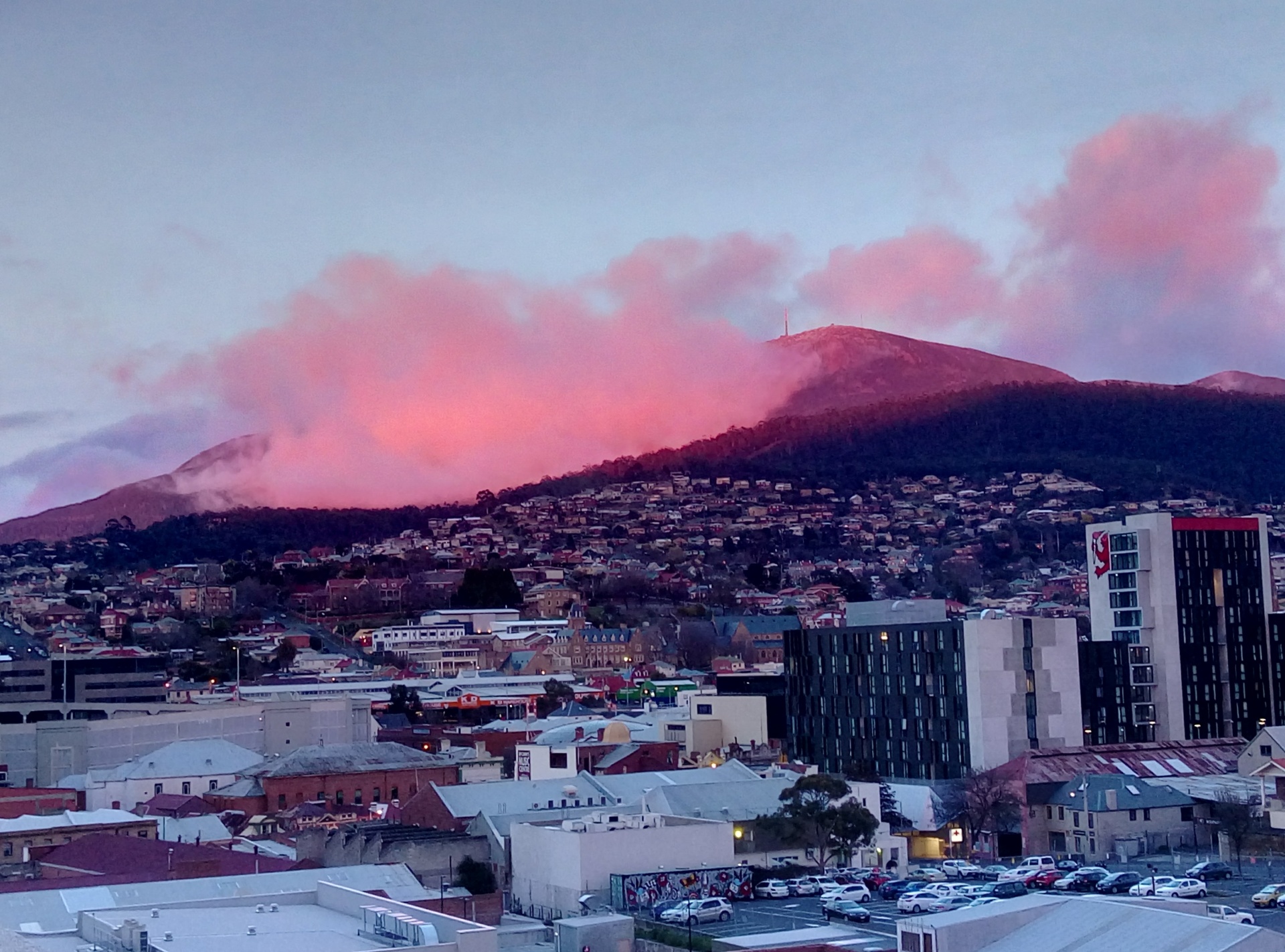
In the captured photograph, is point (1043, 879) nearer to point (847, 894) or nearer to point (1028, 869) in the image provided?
point (1028, 869)

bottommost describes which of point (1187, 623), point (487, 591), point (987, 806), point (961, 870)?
point (961, 870)

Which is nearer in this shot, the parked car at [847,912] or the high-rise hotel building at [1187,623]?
the parked car at [847,912]

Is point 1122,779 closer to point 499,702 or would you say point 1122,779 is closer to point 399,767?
point 399,767

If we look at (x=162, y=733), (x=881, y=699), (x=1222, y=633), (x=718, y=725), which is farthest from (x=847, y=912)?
(x=162, y=733)

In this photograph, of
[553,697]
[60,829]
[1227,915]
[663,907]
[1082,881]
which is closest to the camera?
[1227,915]

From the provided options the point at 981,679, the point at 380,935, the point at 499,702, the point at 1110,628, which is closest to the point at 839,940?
the point at 380,935

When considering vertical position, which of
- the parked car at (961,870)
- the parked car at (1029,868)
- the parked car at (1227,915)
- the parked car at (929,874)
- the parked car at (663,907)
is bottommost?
the parked car at (929,874)

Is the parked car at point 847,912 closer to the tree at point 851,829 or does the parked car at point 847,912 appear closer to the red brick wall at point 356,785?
the tree at point 851,829

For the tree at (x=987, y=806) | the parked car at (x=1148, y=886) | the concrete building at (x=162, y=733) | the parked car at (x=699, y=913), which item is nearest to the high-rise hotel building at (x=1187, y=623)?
the tree at (x=987, y=806)
